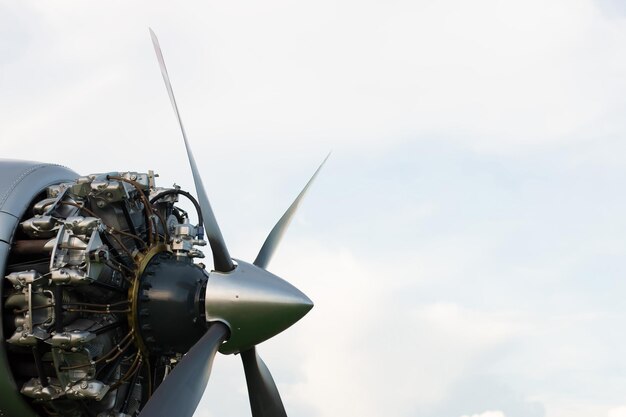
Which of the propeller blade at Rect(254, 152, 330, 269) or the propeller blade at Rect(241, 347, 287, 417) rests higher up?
the propeller blade at Rect(254, 152, 330, 269)

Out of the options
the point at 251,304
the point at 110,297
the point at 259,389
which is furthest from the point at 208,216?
the point at 259,389

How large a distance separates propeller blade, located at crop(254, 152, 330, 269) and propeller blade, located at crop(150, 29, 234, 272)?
2.50 m

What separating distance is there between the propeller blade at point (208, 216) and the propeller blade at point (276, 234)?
2.50m

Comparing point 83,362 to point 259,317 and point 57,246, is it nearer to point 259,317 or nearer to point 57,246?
point 57,246

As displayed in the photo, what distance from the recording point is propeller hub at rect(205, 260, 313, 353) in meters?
13.7

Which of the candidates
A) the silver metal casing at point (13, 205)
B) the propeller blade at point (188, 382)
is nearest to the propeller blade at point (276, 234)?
the propeller blade at point (188, 382)

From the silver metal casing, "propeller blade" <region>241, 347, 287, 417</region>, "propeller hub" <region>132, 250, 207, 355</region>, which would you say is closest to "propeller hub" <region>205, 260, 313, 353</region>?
"propeller hub" <region>132, 250, 207, 355</region>

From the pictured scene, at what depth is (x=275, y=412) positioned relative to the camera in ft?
50.4

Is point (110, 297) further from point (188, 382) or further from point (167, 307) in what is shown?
point (188, 382)

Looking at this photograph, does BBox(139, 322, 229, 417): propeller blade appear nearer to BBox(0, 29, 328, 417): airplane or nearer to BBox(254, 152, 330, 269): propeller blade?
BBox(0, 29, 328, 417): airplane

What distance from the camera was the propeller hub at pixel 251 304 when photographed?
13.7m

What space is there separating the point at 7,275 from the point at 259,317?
13.9 ft

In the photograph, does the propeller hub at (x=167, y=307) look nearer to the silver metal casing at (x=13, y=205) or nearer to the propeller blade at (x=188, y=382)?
the propeller blade at (x=188, y=382)

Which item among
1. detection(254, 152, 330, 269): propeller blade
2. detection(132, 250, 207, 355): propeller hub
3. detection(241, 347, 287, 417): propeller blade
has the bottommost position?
detection(241, 347, 287, 417): propeller blade
